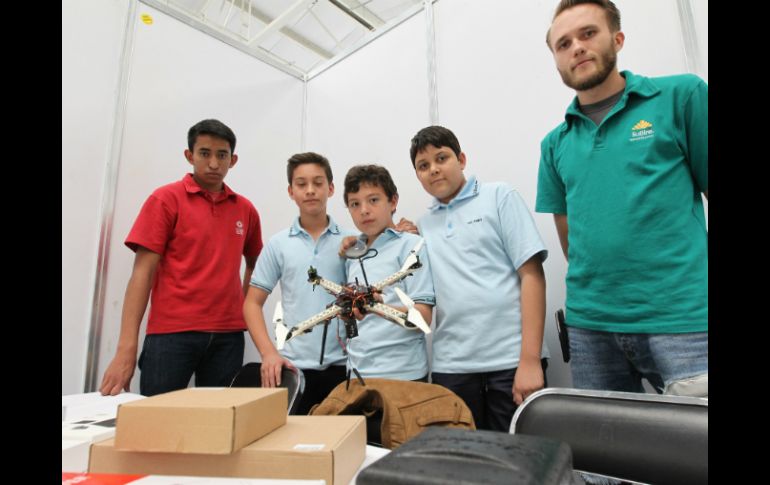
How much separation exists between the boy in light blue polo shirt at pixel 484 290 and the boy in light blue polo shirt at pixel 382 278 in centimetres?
7

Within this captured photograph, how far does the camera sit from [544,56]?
166 centimetres

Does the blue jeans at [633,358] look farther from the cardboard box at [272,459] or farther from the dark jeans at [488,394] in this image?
the cardboard box at [272,459]

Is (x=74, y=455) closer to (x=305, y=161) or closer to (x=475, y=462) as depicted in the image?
(x=475, y=462)

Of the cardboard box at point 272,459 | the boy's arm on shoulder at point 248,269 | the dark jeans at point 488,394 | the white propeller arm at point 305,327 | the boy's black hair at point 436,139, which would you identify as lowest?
the dark jeans at point 488,394

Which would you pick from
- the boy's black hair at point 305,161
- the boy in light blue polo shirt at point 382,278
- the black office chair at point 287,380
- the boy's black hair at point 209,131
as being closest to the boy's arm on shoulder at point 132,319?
the black office chair at point 287,380

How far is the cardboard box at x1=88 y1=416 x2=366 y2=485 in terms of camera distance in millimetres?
520

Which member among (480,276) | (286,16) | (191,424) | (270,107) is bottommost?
(191,424)

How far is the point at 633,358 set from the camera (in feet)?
3.32

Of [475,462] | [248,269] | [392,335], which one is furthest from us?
[248,269]

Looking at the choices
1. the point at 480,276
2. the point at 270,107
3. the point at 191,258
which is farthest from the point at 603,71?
the point at 270,107

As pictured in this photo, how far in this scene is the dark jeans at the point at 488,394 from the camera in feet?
3.98

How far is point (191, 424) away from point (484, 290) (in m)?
0.95

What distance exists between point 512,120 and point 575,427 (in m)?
1.32

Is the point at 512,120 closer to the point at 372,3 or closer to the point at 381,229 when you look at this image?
the point at 381,229
